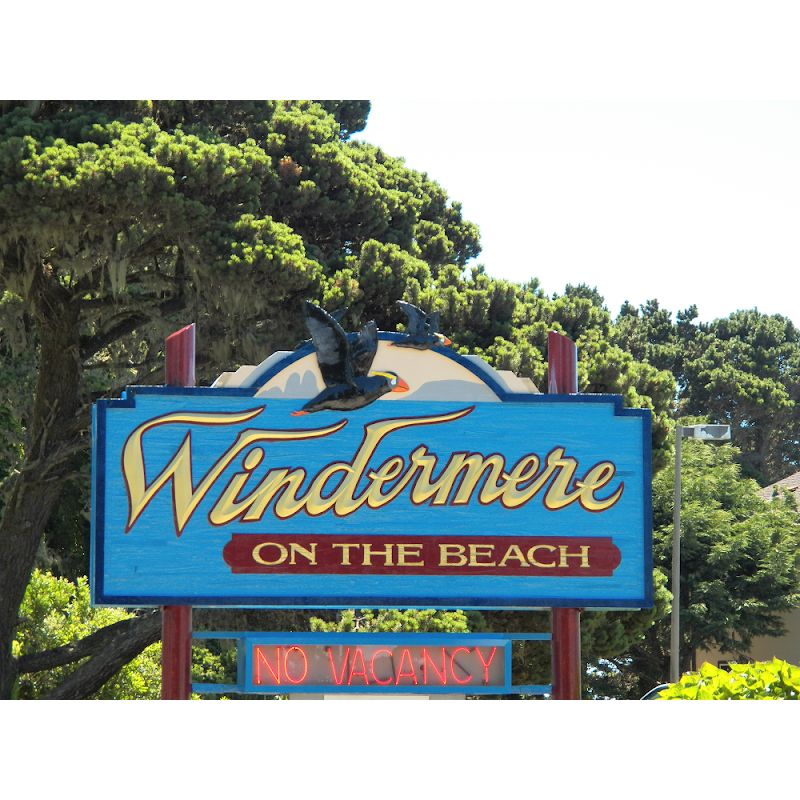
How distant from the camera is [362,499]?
1170 centimetres

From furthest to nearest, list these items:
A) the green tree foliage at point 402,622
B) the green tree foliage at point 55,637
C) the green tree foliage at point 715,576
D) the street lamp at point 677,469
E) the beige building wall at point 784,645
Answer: the beige building wall at point 784,645
the green tree foliage at point 715,576
the green tree foliage at point 55,637
the street lamp at point 677,469
the green tree foliage at point 402,622

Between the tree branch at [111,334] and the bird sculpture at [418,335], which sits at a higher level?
the tree branch at [111,334]

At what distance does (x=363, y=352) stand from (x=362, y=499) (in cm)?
166

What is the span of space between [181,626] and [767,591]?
25.0 meters

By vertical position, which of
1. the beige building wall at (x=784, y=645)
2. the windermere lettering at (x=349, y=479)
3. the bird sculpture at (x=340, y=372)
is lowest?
the beige building wall at (x=784, y=645)

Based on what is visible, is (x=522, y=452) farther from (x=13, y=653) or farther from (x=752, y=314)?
(x=752, y=314)

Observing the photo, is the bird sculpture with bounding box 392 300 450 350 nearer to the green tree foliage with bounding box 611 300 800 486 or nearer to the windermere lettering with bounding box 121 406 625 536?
the windermere lettering with bounding box 121 406 625 536

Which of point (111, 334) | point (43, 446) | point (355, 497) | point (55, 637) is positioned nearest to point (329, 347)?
point (355, 497)

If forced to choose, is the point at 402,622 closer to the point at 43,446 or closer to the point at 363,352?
the point at 363,352

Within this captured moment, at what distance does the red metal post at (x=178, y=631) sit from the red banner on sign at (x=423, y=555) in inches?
33.7

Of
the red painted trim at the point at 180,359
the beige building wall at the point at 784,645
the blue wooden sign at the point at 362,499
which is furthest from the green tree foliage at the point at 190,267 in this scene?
the beige building wall at the point at 784,645

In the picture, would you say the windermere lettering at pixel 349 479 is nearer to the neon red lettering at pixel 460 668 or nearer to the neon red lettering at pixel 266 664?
the neon red lettering at pixel 266 664

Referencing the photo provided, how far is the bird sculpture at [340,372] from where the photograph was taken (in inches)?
463

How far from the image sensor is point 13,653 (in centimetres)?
2031
